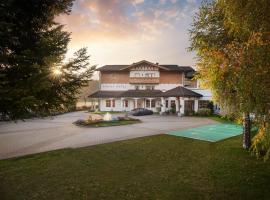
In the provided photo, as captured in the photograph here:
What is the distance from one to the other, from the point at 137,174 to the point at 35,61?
219 inches

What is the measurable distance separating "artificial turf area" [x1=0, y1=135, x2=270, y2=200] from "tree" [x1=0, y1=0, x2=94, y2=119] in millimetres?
2745

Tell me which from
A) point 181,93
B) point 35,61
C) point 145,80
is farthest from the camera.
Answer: point 145,80

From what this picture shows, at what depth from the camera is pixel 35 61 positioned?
20.5 ft

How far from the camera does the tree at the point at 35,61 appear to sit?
17.6 feet

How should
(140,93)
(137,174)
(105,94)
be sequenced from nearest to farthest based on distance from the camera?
1. (137,174)
2. (140,93)
3. (105,94)

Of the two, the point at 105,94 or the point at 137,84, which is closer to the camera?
the point at 105,94

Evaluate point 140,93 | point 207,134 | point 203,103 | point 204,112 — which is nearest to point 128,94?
point 140,93

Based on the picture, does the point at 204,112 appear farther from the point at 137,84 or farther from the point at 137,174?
the point at 137,174

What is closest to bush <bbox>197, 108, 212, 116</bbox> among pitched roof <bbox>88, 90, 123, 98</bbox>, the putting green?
the putting green

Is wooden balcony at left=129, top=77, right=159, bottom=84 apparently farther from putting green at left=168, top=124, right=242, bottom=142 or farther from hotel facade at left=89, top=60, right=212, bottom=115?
putting green at left=168, top=124, right=242, bottom=142

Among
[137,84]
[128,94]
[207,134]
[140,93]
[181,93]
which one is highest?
[137,84]

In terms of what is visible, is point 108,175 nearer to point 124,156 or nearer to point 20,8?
point 124,156

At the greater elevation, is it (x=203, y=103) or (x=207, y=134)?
(x=203, y=103)

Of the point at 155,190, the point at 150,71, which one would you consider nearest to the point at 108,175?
the point at 155,190
